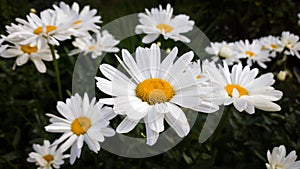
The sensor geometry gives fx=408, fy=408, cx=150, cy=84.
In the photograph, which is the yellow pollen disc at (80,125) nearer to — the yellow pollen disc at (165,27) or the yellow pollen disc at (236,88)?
the yellow pollen disc at (236,88)

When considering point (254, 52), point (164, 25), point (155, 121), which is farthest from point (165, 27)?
point (155, 121)

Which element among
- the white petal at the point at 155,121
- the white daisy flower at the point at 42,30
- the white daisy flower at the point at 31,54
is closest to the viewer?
the white petal at the point at 155,121

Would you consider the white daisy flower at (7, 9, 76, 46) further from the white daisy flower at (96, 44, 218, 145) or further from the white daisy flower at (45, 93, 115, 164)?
the white daisy flower at (96, 44, 218, 145)

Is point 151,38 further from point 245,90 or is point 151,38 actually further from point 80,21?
point 245,90

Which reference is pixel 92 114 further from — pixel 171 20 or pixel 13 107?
pixel 13 107

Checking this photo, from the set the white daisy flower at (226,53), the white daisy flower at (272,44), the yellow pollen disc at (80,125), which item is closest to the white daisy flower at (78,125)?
the yellow pollen disc at (80,125)

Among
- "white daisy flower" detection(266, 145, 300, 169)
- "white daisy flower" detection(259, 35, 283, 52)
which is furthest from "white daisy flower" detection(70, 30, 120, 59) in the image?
"white daisy flower" detection(266, 145, 300, 169)

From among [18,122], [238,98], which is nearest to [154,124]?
[238,98]
